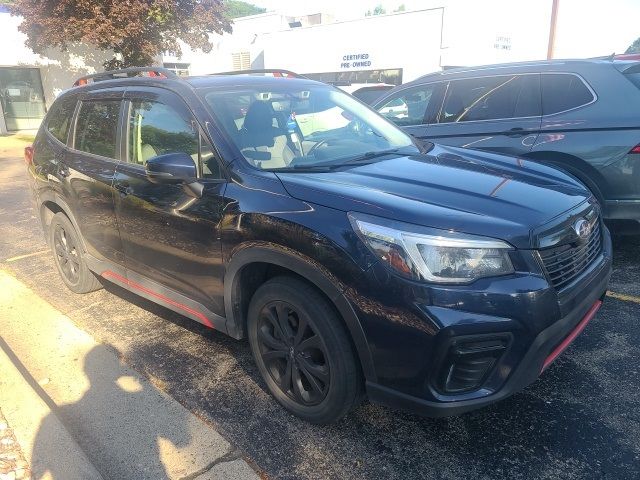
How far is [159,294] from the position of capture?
345 cm

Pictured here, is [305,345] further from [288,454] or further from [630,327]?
[630,327]

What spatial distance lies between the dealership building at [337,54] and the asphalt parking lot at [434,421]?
64.8ft

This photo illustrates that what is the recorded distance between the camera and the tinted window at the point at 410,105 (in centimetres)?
568

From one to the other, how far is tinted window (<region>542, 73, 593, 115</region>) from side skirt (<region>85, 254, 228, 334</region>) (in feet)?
12.0

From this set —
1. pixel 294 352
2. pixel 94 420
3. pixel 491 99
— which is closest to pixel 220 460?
pixel 294 352

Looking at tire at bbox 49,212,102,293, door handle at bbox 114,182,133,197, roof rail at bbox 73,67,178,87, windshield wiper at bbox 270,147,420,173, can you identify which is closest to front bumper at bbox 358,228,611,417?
windshield wiper at bbox 270,147,420,173

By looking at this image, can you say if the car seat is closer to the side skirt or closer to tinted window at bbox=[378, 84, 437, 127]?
the side skirt

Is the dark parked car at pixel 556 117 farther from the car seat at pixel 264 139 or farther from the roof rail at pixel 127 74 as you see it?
the roof rail at pixel 127 74

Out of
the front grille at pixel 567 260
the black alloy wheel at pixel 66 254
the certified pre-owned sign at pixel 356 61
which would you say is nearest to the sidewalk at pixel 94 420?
the black alloy wheel at pixel 66 254

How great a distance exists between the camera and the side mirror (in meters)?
2.76

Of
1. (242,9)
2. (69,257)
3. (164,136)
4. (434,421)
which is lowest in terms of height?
(434,421)

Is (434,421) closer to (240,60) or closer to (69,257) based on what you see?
(69,257)

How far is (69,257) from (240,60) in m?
31.5

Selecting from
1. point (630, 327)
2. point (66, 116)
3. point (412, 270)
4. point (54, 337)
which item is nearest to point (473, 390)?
point (412, 270)
